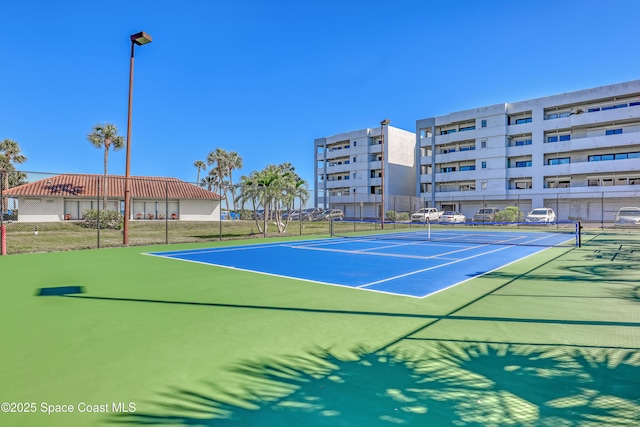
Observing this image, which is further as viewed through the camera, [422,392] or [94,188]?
[94,188]

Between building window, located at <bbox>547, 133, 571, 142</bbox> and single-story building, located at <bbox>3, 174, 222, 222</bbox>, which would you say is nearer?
single-story building, located at <bbox>3, 174, 222, 222</bbox>

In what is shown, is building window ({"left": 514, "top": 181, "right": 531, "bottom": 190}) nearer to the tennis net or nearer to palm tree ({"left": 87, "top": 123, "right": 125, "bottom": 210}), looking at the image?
the tennis net

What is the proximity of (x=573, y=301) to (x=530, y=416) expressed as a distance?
497 centimetres

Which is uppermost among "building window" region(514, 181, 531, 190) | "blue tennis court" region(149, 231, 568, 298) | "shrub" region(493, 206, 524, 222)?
"building window" region(514, 181, 531, 190)

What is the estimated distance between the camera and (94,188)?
42.8m

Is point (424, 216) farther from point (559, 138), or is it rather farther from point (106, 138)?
point (106, 138)

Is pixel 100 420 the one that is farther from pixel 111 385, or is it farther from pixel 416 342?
pixel 416 342

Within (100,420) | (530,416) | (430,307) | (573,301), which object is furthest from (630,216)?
(100,420)

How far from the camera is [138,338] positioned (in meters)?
5.01

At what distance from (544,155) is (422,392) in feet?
189

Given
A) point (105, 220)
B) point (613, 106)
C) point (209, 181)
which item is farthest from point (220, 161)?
point (613, 106)

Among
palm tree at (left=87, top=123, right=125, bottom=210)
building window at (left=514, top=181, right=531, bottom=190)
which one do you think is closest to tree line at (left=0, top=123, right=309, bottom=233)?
palm tree at (left=87, top=123, right=125, bottom=210)

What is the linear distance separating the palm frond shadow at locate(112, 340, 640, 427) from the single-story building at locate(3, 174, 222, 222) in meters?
36.1

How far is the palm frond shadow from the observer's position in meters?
3.04
